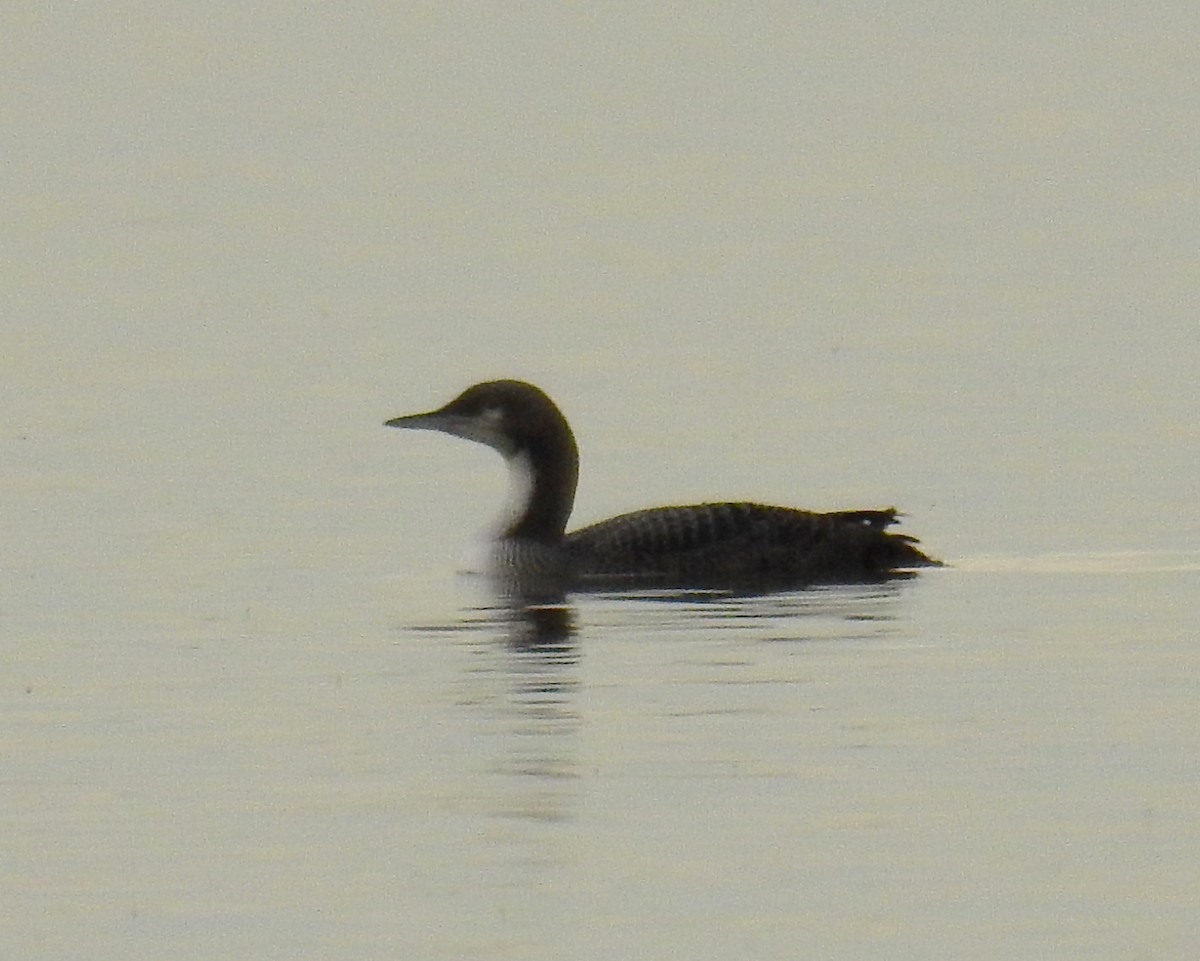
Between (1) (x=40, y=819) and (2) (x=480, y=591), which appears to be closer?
(1) (x=40, y=819)

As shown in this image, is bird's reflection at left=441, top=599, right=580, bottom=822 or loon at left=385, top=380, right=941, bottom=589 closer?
bird's reflection at left=441, top=599, right=580, bottom=822

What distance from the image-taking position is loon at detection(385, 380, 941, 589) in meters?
15.2

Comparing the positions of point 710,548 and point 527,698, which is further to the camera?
point 710,548

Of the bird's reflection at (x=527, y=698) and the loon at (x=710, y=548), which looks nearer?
the bird's reflection at (x=527, y=698)

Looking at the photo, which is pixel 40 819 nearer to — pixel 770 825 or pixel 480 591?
pixel 770 825

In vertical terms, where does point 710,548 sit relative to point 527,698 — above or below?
above

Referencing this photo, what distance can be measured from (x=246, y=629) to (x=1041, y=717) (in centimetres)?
379

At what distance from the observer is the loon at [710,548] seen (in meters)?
15.2

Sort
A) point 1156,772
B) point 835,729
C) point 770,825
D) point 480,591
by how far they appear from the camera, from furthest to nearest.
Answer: point 480,591, point 835,729, point 1156,772, point 770,825

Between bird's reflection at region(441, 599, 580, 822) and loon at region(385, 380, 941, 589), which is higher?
loon at region(385, 380, 941, 589)

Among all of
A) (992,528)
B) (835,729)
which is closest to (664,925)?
(835,729)

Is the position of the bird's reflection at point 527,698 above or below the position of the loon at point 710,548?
below

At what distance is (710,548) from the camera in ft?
50.2

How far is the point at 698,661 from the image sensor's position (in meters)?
12.3
